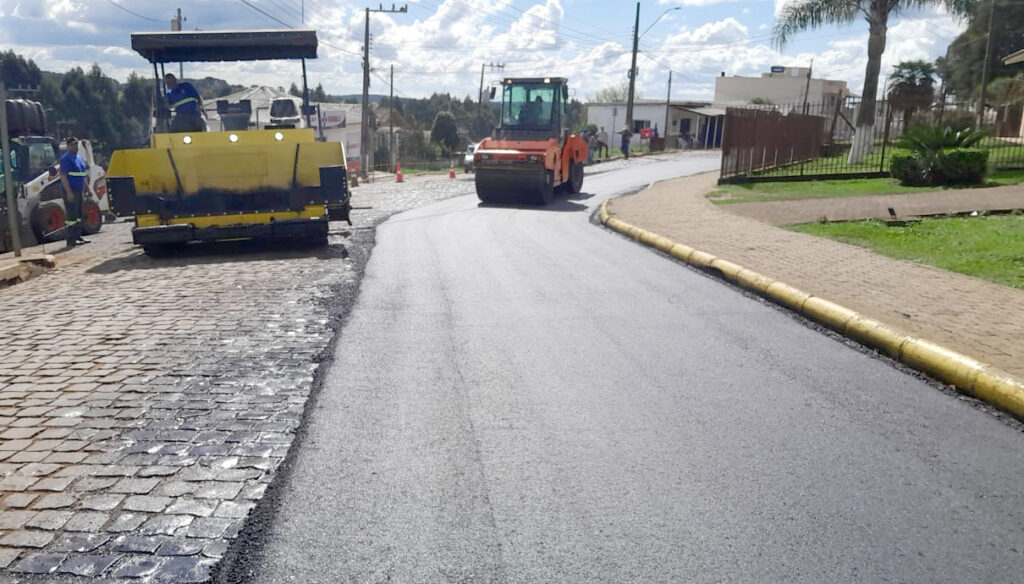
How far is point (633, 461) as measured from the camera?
4.31 metres

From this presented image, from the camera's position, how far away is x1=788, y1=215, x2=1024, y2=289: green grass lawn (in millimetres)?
9047

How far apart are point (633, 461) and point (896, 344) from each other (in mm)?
2978

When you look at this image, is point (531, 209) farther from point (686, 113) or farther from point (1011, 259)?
point (686, 113)

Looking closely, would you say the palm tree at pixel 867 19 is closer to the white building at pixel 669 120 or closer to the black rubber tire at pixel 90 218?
the black rubber tire at pixel 90 218

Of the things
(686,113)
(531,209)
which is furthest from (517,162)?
(686,113)

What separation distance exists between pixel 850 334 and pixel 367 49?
34.9 m

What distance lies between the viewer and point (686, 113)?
6931cm

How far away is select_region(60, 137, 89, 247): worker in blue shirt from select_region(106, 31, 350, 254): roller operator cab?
16.4 feet

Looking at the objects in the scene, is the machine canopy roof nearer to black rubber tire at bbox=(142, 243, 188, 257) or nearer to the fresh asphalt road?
black rubber tire at bbox=(142, 243, 188, 257)

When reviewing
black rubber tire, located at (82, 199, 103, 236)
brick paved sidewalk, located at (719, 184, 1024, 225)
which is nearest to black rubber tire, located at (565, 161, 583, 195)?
brick paved sidewalk, located at (719, 184, 1024, 225)

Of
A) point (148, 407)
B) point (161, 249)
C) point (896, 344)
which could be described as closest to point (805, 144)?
point (161, 249)

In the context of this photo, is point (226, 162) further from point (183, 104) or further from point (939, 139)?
point (939, 139)

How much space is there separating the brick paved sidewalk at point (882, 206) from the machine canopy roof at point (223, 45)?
785 centimetres

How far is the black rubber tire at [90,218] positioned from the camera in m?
16.2
